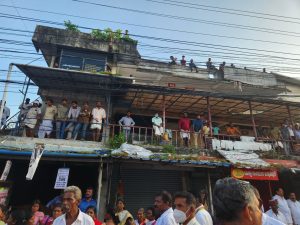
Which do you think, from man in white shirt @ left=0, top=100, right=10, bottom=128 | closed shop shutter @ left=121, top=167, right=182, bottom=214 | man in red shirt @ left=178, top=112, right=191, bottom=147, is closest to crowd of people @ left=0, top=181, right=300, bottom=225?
closed shop shutter @ left=121, top=167, right=182, bottom=214

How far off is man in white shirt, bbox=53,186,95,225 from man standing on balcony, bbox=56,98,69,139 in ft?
22.6

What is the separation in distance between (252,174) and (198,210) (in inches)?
258

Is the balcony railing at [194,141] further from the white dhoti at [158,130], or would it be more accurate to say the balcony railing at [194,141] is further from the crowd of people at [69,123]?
the white dhoti at [158,130]

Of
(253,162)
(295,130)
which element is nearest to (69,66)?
(253,162)

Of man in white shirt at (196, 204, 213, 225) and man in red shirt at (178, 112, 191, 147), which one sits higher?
man in red shirt at (178, 112, 191, 147)

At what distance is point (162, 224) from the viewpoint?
373 cm

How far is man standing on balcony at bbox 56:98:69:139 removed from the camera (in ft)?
34.1

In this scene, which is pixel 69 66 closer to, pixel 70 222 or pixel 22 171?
pixel 22 171

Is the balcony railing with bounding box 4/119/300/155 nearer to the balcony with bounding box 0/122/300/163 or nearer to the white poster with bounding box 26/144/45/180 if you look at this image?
the balcony with bounding box 0/122/300/163

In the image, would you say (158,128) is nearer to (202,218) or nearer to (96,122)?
(96,122)

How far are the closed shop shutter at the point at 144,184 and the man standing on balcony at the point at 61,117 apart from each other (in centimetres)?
294

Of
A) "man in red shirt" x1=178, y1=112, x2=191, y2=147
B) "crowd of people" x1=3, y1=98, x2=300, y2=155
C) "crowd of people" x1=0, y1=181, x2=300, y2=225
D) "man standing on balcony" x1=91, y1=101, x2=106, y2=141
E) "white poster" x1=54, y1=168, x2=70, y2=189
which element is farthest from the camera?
"man in red shirt" x1=178, y1=112, x2=191, y2=147

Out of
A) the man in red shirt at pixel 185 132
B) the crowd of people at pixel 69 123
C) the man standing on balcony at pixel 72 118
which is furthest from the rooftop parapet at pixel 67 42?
the man in red shirt at pixel 185 132

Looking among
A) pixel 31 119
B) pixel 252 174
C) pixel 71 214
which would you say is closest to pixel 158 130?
pixel 252 174
